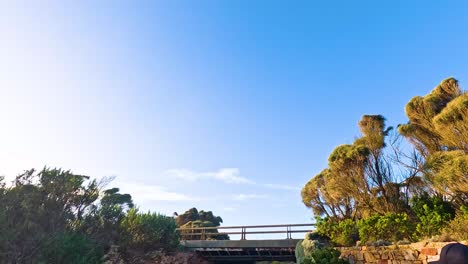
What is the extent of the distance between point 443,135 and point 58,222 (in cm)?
1536

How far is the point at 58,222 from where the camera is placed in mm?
14258

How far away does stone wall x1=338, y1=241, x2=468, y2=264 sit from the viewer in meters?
12.2

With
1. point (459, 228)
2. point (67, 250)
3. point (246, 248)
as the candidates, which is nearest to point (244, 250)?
point (246, 248)

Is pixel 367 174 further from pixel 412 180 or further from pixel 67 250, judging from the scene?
pixel 67 250

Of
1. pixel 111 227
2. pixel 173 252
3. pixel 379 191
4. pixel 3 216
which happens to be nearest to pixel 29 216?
pixel 3 216

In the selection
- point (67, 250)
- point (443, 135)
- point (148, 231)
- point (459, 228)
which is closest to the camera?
point (67, 250)

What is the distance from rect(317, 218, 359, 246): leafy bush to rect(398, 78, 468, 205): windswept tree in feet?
12.9

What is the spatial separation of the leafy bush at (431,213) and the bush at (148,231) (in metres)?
13.2

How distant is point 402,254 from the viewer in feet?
43.1

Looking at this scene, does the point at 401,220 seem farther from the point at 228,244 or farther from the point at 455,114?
the point at 228,244

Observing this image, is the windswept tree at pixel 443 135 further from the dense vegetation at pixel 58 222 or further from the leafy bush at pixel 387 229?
the dense vegetation at pixel 58 222

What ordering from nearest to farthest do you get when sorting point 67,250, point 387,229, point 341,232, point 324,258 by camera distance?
point 324,258 → point 67,250 → point 387,229 → point 341,232

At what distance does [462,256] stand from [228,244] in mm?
24810

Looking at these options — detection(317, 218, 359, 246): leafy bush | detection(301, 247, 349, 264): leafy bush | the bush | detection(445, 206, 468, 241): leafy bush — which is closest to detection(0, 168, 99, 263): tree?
the bush
